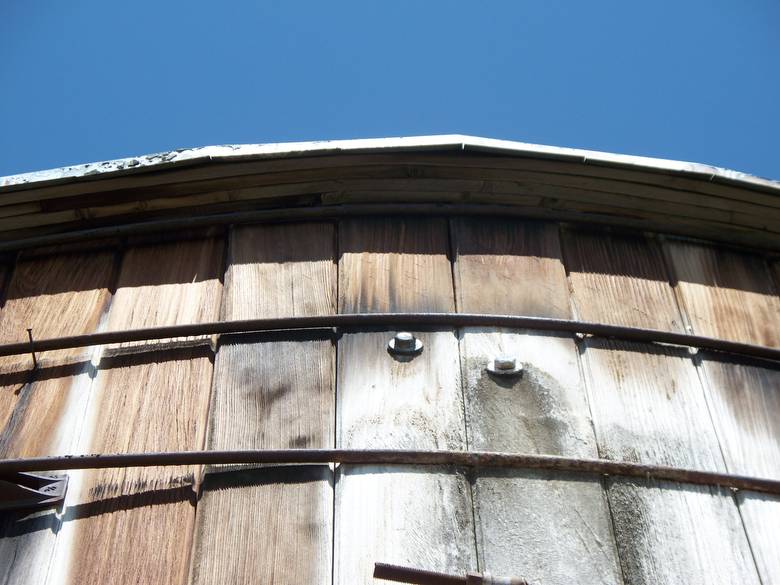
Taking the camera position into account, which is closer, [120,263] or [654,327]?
[654,327]

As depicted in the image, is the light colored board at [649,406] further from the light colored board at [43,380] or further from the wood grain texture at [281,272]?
the light colored board at [43,380]

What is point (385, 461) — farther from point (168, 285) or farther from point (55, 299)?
point (55, 299)

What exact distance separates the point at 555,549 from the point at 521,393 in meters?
0.55

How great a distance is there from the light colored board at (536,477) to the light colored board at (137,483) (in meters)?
0.89

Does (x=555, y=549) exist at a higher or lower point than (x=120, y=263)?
lower

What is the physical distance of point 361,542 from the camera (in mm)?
Answer: 2363

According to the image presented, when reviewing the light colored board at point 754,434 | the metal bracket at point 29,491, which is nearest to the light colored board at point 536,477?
the light colored board at point 754,434

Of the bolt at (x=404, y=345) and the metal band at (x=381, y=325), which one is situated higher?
the metal band at (x=381, y=325)

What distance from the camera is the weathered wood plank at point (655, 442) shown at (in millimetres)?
2383

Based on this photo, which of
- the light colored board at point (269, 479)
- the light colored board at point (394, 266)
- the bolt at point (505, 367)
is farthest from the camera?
the light colored board at point (394, 266)

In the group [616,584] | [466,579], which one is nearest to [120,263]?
[466,579]

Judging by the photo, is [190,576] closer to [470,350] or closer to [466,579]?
[466,579]

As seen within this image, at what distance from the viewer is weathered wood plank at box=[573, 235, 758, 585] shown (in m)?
2.38

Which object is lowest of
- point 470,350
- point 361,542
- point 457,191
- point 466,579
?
point 466,579
